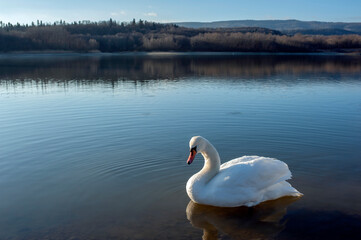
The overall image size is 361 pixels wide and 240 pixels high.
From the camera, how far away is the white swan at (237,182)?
7.36 m

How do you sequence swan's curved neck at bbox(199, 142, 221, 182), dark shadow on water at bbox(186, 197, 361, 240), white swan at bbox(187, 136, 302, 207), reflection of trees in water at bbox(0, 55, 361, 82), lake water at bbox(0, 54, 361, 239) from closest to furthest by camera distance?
dark shadow on water at bbox(186, 197, 361, 240)
lake water at bbox(0, 54, 361, 239)
white swan at bbox(187, 136, 302, 207)
swan's curved neck at bbox(199, 142, 221, 182)
reflection of trees in water at bbox(0, 55, 361, 82)

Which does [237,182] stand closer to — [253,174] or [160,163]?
[253,174]

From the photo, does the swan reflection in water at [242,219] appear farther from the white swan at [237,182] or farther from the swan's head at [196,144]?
the swan's head at [196,144]

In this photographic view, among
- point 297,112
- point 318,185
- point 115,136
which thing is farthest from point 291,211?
point 297,112

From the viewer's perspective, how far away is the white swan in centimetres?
736

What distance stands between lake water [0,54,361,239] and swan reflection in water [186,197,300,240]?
0.02 meters

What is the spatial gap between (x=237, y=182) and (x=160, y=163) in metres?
3.24

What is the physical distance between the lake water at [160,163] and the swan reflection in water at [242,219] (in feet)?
0.06

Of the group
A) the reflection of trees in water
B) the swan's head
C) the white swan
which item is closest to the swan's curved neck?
the white swan

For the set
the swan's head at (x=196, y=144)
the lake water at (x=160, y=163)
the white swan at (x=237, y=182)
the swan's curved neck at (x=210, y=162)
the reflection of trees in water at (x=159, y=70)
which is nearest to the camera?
the lake water at (x=160, y=163)

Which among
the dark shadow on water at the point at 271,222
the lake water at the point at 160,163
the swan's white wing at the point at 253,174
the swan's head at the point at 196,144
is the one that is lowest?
the dark shadow on water at the point at 271,222

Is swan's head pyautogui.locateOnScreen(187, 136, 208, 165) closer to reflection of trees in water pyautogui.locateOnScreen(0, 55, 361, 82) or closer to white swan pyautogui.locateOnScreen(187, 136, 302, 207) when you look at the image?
white swan pyautogui.locateOnScreen(187, 136, 302, 207)

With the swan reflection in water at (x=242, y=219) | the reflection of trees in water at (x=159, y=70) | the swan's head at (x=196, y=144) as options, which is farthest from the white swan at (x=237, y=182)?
the reflection of trees in water at (x=159, y=70)

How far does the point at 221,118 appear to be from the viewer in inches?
623
